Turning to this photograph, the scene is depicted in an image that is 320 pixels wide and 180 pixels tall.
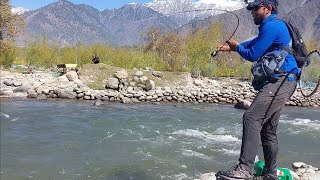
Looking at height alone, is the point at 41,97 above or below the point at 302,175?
below

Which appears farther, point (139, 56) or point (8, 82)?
point (139, 56)

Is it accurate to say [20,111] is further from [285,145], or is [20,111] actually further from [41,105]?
[285,145]

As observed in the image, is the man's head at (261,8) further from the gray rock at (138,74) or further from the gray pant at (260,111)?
the gray rock at (138,74)

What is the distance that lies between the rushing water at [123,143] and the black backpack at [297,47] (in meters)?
5.04

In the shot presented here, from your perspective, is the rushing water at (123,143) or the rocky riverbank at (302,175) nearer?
the rocky riverbank at (302,175)

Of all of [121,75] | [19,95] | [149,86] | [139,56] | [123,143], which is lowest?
[123,143]

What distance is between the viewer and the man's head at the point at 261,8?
504cm

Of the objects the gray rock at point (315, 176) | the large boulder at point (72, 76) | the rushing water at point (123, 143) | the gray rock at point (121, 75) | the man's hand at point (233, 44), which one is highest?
the man's hand at point (233, 44)

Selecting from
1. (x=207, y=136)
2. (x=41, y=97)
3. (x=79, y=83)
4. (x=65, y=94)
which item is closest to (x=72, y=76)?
(x=79, y=83)

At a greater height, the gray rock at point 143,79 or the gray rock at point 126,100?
the gray rock at point 143,79

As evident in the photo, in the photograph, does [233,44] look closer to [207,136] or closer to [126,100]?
[207,136]

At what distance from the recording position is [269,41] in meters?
4.87

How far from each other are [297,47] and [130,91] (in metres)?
24.6

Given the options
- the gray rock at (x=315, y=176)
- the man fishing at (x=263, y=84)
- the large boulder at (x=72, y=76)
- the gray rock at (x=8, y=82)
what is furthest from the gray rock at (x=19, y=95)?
the man fishing at (x=263, y=84)
